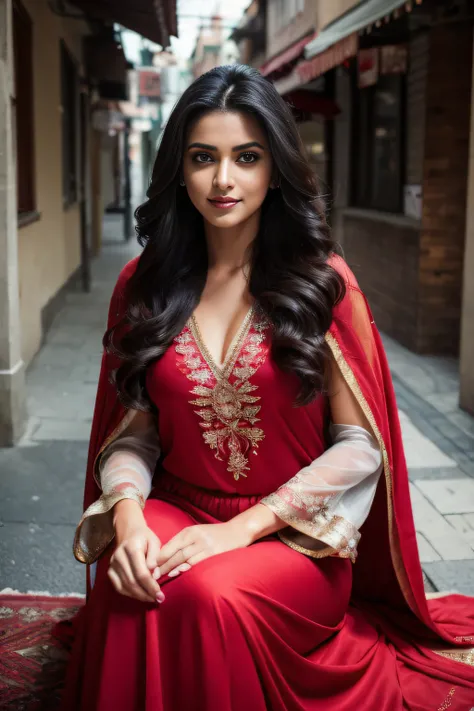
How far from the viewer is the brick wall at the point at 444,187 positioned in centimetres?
795

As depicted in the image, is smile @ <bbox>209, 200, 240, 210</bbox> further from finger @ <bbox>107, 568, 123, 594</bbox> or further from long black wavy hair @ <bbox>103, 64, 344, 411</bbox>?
finger @ <bbox>107, 568, 123, 594</bbox>

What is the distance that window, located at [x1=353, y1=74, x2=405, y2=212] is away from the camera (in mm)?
9648

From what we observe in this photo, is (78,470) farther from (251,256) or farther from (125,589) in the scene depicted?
(125,589)

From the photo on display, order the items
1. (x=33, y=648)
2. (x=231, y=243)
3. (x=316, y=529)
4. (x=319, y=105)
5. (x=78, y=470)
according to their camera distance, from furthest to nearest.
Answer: (x=319, y=105)
(x=78, y=470)
(x=33, y=648)
(x=231, y=243)
(x=316, y=529)

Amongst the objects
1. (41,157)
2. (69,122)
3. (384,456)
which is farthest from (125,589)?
(69,122)

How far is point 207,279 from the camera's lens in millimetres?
2539

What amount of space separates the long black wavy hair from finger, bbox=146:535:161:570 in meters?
0.46

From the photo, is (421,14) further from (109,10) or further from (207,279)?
(207,279)

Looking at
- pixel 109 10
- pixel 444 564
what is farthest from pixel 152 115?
pixel 444 564

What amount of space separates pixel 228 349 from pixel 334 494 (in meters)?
0.45

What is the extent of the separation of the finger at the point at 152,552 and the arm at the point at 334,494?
0.20 m

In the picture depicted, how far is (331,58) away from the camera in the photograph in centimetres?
913

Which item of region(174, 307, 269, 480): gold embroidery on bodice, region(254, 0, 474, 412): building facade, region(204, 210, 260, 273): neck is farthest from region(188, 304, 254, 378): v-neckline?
region(254, 0, 474, 412): building facade

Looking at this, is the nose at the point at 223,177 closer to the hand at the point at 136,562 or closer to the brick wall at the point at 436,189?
the hand at the point at 136,562
